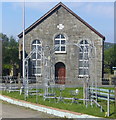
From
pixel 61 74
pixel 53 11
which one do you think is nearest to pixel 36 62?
pixel 61 74

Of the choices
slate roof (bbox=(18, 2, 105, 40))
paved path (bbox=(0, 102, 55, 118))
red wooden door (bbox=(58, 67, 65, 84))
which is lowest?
paved path (bbox=(0, 102, 55, 118))

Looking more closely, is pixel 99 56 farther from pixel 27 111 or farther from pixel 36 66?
pixel 27 111

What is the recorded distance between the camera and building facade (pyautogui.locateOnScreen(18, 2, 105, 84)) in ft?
113

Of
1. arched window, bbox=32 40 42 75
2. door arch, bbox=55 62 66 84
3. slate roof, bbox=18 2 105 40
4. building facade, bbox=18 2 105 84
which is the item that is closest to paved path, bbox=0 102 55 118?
building facade, bbox=18 2 105 84

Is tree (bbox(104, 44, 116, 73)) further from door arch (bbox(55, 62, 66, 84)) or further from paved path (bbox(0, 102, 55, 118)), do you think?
paved path (bbox(0, 102, 55, 118))

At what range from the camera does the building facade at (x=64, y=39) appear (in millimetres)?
34562

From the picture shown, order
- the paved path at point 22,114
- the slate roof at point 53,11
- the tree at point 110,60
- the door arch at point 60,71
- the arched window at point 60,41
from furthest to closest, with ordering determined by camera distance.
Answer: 1. the tree at point 110,60
2. the door arch at point 60,71
3. the arched window at point 60,41
4. the slate roof at point 53,11
5. the paved path at point 22,114

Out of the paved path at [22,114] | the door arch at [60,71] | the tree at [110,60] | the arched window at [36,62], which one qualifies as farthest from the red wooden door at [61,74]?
the tree at [110,60]

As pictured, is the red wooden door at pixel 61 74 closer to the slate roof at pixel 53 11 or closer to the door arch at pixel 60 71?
the door arch at pixel 60 71

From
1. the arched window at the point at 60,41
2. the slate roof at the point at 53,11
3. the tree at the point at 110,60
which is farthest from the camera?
the tree at the point at 110,60

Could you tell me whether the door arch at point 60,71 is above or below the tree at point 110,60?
below

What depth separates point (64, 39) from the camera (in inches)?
1384

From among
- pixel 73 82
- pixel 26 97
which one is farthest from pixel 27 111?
pixel 73 82

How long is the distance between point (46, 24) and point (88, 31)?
5076mm
